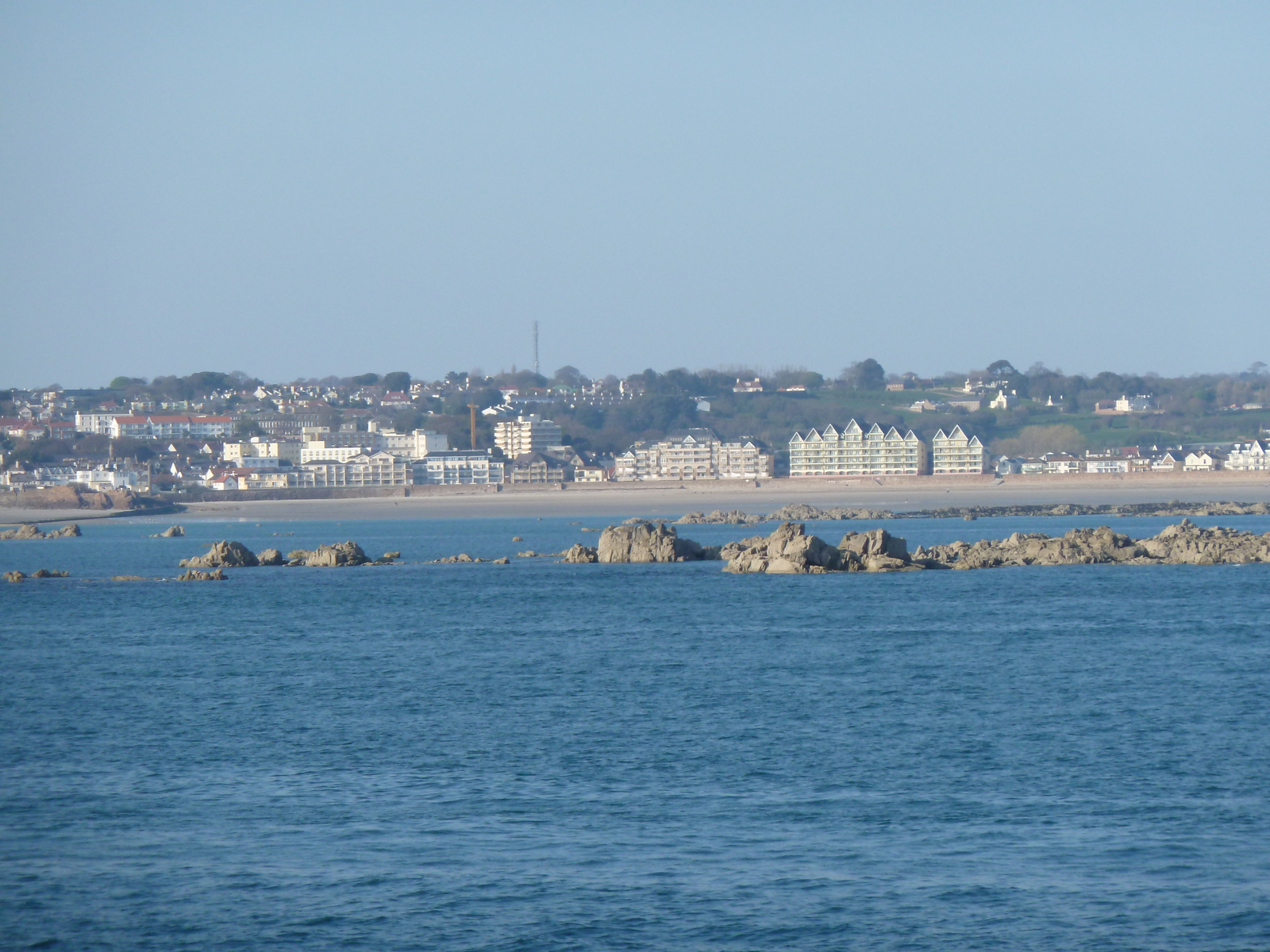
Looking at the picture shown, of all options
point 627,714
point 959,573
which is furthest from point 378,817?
point 959,573

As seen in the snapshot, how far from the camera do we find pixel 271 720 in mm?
21984

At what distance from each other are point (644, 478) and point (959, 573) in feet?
341

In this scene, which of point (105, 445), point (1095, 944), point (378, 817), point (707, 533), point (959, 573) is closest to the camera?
point (1095, 944)

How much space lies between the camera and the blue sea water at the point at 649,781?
1220 cm

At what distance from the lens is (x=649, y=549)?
53.8m

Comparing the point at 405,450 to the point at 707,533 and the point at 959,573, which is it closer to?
the point at 707,533

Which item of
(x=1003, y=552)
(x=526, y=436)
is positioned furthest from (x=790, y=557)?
(x=526, y=436)

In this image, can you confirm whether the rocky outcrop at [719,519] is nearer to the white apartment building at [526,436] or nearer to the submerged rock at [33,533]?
the submerged rock at [33,533]

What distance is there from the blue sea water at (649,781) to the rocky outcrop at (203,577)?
44.2 feet

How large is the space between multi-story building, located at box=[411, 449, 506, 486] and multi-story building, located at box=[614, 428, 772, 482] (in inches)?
517

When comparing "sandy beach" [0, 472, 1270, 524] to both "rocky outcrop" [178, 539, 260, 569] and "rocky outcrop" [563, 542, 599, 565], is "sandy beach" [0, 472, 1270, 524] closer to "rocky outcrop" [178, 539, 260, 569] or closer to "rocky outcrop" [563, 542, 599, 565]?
"rocky outcrop" [563, 542, 599, 565]

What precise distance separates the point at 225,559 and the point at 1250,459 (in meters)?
114

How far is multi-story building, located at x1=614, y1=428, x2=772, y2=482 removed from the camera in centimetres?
15062

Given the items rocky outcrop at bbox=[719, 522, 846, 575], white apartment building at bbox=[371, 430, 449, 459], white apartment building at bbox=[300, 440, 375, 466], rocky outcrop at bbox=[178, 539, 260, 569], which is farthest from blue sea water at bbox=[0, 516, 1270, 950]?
white apartment building at bbox=[371, 430, 449, 459]
